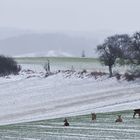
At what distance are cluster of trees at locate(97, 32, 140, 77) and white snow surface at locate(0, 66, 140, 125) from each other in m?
8.07

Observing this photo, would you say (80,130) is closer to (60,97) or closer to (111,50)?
(60,97)

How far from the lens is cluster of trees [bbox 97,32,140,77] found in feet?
275

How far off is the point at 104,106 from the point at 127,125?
16.3 meters

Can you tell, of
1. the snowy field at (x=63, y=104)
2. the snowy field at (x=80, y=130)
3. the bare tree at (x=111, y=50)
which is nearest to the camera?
the snowy field at (x=80, y=130)

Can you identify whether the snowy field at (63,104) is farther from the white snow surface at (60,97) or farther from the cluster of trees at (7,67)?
the cluster of trees at (7,67)

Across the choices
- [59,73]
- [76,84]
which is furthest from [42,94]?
[59,73]

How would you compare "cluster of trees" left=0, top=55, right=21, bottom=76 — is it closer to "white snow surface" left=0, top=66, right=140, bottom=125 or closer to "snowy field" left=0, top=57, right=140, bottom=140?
"snowy field" left=0, top=57, right=140, bottom=140

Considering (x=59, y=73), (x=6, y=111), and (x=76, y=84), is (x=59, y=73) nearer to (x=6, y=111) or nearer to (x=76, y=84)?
(x=76, y=84)

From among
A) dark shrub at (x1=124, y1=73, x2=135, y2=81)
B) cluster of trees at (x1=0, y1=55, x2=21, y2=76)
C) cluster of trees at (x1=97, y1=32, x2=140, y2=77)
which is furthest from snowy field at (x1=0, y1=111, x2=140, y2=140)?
cluster of trees at (x1=0, y1=55, x2=21, y2=76)

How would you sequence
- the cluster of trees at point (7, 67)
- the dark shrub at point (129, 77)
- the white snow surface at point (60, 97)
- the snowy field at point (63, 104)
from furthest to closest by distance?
1. the cluster of trees at point (7, 67)
2. the dark shrub at point (129, 77)
3. the white snow surface at point (60, 97)
4. the snowy field at point (63, 104)

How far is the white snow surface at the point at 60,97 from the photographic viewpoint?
47.0 metres

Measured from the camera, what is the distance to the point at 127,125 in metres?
32.6

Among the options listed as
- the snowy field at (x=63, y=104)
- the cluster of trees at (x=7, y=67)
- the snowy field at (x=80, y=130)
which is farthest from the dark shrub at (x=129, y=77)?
the snowy field at (x=80, y=130)

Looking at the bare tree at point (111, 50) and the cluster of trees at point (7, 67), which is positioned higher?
the bare tree at point (111, 50)
